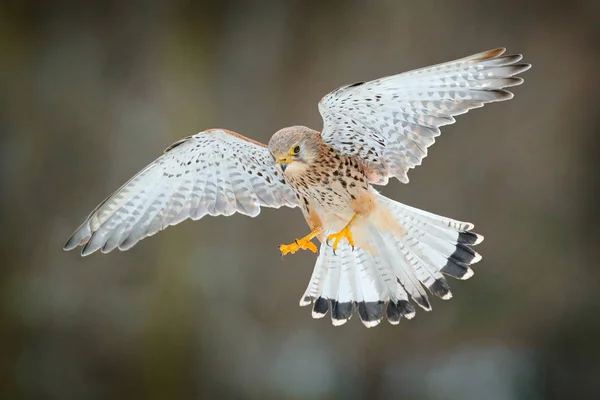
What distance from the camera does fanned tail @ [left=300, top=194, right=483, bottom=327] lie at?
2.19m

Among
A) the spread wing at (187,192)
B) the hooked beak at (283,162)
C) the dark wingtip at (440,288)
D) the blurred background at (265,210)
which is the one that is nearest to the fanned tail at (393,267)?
the dark wingtip at (440,288)

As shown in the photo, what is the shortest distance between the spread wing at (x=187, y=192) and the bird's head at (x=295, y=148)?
0.70ft

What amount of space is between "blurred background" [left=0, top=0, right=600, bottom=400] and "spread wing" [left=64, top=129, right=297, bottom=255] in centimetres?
160

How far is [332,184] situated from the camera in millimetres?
1975

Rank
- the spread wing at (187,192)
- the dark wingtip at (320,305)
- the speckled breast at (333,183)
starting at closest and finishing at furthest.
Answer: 1. the speckled breast at (333,183)
2. the spread wing at (187,192)
3. the dark wingtip at (320,305)

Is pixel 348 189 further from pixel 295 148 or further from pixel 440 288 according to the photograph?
pixel 440 288

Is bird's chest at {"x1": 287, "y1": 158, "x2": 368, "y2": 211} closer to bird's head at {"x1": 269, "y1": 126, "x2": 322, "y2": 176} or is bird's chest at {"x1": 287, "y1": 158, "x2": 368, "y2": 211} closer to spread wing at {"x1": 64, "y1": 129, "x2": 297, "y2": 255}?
bird's head at {"x1": 269, "y1": 126, "x2": 322, "y2": 176}

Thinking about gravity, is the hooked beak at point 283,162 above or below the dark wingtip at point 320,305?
above

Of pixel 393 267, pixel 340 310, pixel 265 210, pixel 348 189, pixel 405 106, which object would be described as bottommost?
pixel 340 310

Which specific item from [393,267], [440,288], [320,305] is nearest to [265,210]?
[320,305]

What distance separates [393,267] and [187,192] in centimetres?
73

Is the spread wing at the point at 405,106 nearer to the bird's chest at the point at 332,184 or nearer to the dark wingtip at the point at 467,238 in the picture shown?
the bird's chest at the point at 332,184

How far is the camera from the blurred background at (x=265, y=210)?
3740mm

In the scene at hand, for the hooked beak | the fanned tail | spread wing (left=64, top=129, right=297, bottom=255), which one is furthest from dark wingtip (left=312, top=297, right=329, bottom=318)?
the hooked beak
